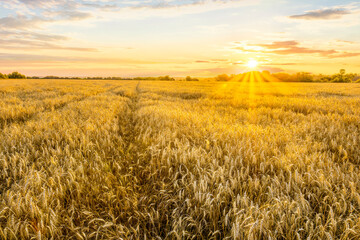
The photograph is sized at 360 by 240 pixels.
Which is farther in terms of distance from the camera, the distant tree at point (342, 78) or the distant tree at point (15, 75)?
the distant tree at point (15, 75)

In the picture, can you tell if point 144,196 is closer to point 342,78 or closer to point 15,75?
point 342,78

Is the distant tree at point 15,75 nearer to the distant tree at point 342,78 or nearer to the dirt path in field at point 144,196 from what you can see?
the dirt path in field at point 144,196

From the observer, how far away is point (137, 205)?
69.1 inches

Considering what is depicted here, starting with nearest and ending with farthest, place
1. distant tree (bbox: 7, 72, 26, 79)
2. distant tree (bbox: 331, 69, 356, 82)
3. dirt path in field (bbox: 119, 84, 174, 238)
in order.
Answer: dirt path in field (bbox: 119, 84, 174, 238) < distant tree (bbox: 331, 69, 356, 82) < distant tree (bbox: 7, 72, 26, 79)

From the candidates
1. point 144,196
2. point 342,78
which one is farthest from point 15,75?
point 342,78

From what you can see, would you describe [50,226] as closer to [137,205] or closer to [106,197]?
[106,197]

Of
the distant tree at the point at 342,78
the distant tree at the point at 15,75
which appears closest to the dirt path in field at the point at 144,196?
the distant tree at the point at 342,78

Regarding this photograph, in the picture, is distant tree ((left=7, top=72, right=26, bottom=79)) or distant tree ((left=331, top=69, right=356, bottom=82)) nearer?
distant tree ((left=331, top=69, right=356, bottom=82))

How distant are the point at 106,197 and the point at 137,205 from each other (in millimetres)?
297

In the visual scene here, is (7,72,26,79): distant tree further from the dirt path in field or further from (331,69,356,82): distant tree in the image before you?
(331,69,356,82): distant tree

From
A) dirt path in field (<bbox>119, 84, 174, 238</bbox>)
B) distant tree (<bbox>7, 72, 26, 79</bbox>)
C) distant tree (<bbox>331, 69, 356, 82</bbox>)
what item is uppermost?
distant tree (<bbox>7, 72, 26, 79</bbox>)

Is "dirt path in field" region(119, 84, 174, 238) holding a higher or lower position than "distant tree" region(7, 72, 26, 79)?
lower

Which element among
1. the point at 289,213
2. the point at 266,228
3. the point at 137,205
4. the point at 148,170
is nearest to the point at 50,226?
the point at 137,205

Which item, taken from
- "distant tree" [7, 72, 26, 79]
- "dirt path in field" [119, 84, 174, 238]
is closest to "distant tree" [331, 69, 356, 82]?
"dirt path in field" [119, 84, 174, 238]
